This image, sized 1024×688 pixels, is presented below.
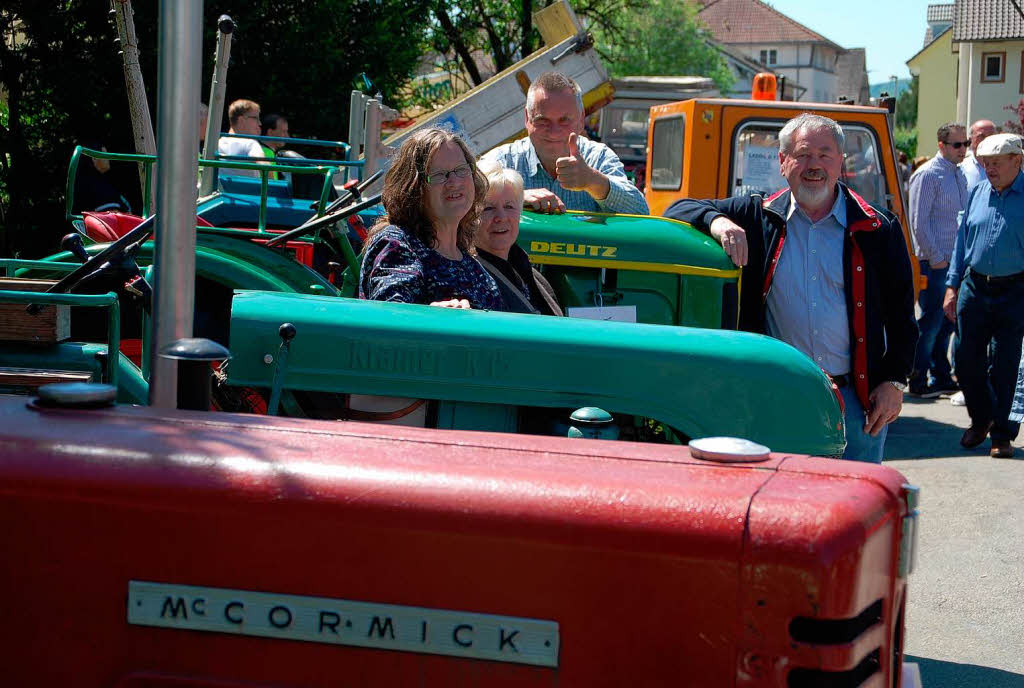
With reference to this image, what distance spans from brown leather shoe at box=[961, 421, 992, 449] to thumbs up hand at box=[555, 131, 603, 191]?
14.5ft

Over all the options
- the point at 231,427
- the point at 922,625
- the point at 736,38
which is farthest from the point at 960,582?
the point at 736,38

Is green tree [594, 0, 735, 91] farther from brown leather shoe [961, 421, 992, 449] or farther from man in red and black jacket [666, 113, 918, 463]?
man in red and black jacket [666, 113, 918, 463]

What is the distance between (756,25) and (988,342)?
314 ft

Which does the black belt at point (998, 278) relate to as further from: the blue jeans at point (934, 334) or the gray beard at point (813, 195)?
the gray beard at point (813, 195)

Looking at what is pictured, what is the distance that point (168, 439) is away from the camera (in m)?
1.88

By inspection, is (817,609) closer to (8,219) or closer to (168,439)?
(168,439)

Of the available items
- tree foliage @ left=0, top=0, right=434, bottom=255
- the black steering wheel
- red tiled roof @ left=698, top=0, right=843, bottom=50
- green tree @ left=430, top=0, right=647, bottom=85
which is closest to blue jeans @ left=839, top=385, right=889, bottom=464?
the black steering wheel

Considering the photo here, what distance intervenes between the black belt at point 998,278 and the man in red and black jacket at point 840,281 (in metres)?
3.87

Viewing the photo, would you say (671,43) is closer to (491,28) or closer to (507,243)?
(491,28)

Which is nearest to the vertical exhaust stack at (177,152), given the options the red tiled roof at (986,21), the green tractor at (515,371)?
the green tractor at (515,371)

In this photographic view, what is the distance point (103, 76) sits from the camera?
10.7 m

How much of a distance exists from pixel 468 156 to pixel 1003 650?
2666mm

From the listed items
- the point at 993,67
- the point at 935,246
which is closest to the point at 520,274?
the point at 935,246

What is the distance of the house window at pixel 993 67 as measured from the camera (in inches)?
1970
